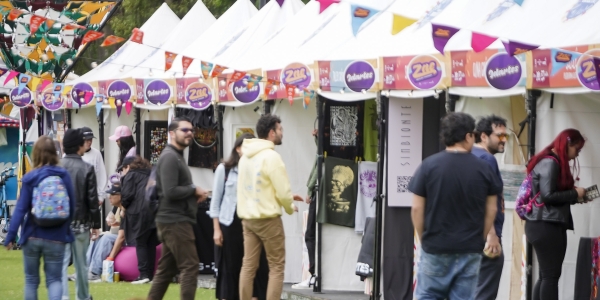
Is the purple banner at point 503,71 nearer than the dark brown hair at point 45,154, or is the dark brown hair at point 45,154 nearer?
the dark brown hair at point 45,154

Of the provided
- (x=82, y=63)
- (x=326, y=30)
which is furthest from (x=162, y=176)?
(x=82, y=63)

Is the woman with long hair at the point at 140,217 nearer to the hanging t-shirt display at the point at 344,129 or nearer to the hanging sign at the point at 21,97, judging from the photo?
the hanging t-shirt display at the point at 344,129

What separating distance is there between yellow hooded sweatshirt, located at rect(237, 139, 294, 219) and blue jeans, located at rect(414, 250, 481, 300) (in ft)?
8.13

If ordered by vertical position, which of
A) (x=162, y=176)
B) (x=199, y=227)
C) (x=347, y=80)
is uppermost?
(x=347, y=80)

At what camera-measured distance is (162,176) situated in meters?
9.45

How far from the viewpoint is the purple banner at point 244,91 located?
43.9 feet

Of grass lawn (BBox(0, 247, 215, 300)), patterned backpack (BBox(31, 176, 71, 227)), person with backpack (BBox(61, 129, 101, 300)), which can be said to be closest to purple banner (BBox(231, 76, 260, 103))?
grass lawn (BBox(0, 247, 215, 300))

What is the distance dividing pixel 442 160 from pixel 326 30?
6.14m

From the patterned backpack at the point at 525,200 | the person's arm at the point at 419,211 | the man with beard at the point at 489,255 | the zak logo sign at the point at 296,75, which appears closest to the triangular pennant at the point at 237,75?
the zak logo sign at the point at 296,75

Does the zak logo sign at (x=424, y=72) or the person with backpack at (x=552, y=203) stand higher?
the zak logo sign at (x=424, y=72)

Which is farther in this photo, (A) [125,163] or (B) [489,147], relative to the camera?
(A) [125,163]

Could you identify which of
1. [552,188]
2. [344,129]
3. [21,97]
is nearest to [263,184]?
[552,188]

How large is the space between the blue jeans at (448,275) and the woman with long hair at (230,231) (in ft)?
10.6

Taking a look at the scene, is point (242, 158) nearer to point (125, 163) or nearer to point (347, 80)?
point (347, 80)
